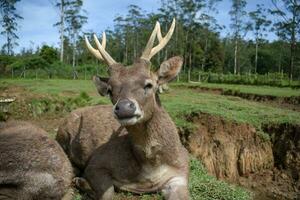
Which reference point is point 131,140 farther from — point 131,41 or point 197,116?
point 131,41

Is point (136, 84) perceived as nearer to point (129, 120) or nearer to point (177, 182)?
point (129, 120)

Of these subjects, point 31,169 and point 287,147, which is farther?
point 287,147

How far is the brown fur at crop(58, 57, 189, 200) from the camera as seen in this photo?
546cm

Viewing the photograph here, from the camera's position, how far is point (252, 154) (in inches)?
468

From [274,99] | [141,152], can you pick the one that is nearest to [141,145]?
[141,152]

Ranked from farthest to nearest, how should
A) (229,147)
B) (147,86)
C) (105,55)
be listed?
(229,147) → (105,55) → (147,86)

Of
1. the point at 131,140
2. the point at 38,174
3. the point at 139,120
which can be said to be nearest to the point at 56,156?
the point at 38,174

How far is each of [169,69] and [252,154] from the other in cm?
689

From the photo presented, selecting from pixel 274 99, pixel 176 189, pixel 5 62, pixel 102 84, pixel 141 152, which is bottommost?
pixel 176 189

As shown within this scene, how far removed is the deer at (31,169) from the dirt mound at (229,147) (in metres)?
7.76

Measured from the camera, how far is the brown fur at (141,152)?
546cm

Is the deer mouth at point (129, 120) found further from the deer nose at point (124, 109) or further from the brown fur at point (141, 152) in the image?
the brown fur at point (141, 152)

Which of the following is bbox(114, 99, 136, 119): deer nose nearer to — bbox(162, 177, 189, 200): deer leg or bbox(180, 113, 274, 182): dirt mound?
bbox(162, 177, 189, 200): deer leg

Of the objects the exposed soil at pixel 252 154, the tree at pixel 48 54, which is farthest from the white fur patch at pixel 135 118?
the tree at pixel 48 54
